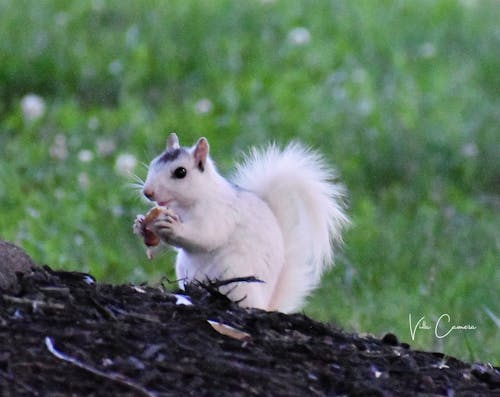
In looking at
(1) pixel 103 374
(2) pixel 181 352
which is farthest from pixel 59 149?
(1) pixel 103 374

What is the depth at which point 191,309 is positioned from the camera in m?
4.06

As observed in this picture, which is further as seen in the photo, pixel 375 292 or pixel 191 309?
pixel 375 292

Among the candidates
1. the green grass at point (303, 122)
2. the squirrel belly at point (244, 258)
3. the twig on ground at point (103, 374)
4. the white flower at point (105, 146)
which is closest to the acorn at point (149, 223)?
A: the squirrel belly at point (244, 258)

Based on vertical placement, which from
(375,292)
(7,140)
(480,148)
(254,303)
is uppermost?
(480,148)

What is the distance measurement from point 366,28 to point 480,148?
1.90 m

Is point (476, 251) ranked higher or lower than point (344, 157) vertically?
lower

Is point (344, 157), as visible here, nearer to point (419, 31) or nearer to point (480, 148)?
point (480, 148)

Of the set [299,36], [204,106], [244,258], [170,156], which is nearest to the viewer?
[244,258]

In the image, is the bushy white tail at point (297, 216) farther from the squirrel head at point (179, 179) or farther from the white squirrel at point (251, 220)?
the squirrel head at point (179, 179)

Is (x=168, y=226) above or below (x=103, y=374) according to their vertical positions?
above

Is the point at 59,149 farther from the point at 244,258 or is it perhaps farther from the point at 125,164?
the point at 244,258

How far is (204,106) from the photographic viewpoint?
9.04 meters

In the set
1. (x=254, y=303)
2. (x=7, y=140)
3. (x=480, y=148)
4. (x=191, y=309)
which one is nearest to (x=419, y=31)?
(x=480, y=148)

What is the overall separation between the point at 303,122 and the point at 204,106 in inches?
26.3
